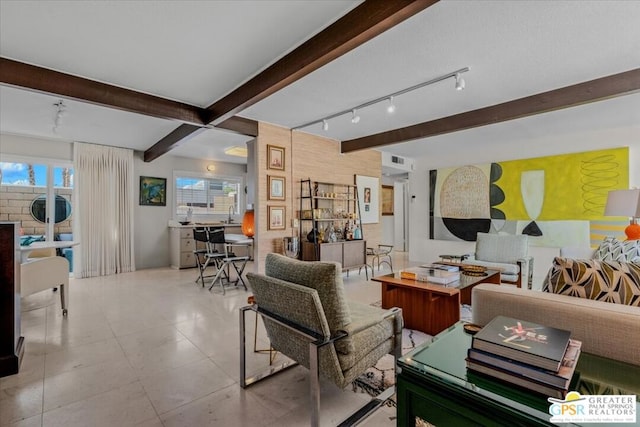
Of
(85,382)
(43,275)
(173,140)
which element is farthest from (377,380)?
(173,140)

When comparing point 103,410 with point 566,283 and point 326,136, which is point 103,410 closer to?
point 566,283

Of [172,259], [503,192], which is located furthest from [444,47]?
[172,259]

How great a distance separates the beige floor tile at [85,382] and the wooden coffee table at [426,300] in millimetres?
2350

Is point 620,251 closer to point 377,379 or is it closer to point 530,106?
point 530,106

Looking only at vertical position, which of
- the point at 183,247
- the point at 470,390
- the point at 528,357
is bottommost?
the point at 183,247

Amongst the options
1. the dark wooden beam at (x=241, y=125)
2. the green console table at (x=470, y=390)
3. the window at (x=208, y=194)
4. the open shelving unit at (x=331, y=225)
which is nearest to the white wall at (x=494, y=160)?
the open shelving unit at (x=331, y=225)

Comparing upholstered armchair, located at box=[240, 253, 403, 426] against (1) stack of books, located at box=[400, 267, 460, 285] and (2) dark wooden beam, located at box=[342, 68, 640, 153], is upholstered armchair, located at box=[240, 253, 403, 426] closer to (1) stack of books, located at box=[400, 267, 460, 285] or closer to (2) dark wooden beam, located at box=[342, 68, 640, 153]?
(1) stack of books, located at box=[400, 267, 460, 285]

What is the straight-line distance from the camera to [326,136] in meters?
5.43

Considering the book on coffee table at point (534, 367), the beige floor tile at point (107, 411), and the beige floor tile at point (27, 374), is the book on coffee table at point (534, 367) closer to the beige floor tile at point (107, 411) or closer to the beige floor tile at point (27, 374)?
the beige floor tile at point (107, 411)

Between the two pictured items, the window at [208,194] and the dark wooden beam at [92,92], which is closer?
the dark wooden beam at [92,92]

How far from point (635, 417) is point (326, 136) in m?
5.04

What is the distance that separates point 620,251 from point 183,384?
149 inches

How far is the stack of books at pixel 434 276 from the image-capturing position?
2979 millimetres

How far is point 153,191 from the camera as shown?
6.51 m
